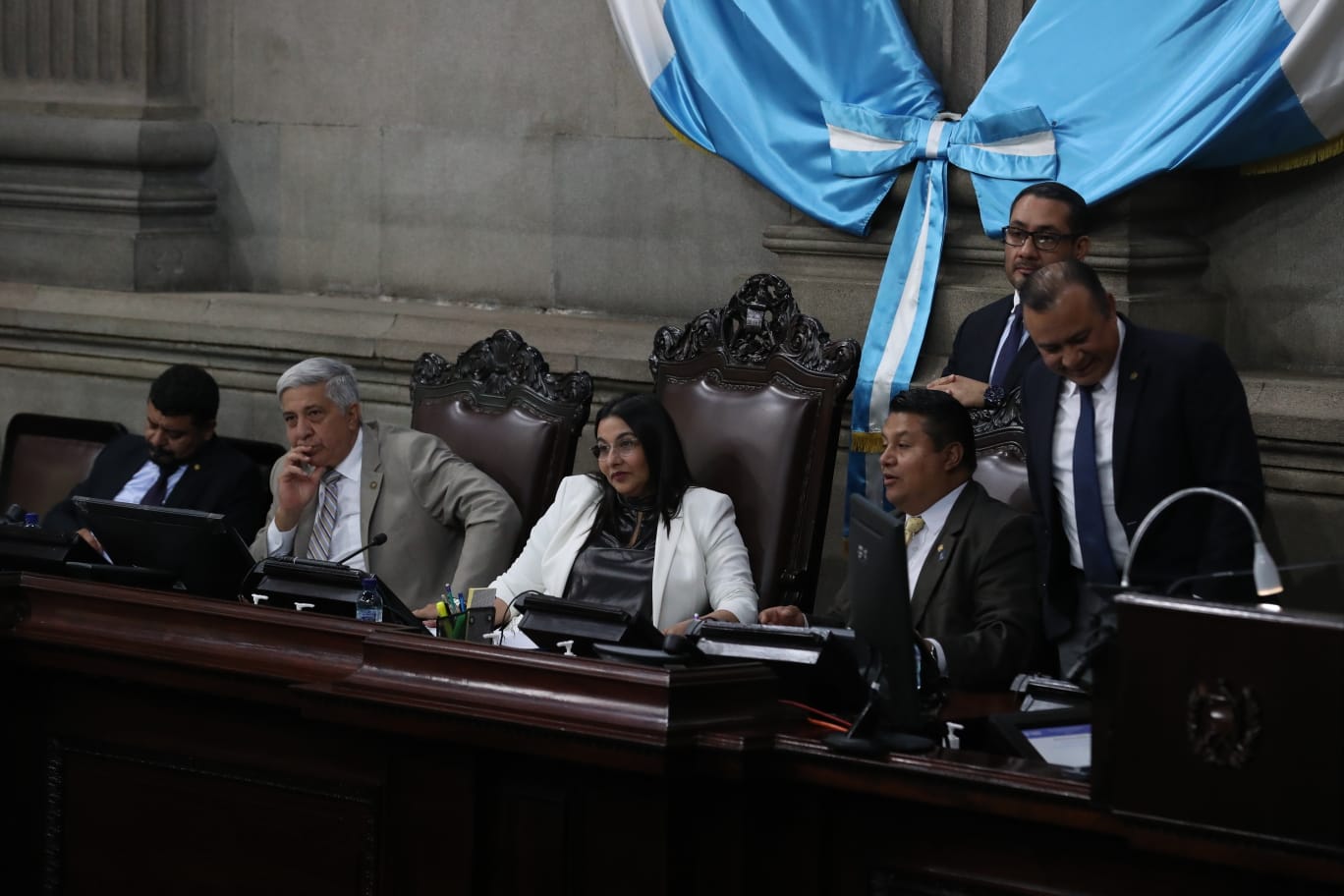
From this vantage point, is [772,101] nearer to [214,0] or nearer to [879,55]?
[879,55]

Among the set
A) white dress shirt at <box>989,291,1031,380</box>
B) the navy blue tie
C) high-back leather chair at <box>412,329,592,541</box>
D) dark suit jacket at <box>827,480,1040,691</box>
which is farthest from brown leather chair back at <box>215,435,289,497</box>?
the navy blue tie

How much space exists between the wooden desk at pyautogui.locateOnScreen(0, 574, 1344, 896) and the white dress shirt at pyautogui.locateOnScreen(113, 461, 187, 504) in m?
1.41

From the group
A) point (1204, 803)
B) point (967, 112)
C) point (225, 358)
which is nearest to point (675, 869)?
point (1204, 803)

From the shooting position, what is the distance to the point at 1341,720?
223cm

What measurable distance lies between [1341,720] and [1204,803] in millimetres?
206

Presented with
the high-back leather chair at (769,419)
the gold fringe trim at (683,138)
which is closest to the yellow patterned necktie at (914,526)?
the high-back leather chair at (769,419)

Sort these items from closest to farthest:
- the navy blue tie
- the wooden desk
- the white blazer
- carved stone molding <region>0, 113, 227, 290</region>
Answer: the wooden desk < the navy blue tie < the white blazer < carved stone molding <region>0, 113, 227, 290</region>

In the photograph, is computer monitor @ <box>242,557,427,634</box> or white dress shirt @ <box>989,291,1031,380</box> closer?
computer monitor @ <box>242,557,427,634</box>

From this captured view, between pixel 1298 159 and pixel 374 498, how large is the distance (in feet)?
7.47

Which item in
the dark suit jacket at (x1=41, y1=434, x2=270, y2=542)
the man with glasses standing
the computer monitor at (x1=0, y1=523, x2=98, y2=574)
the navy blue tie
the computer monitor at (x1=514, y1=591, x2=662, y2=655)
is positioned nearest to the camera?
the computer monitor at (x1=514, y1=591, x2=662, y2=655)

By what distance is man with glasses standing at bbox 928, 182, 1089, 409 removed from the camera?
390 centimetres

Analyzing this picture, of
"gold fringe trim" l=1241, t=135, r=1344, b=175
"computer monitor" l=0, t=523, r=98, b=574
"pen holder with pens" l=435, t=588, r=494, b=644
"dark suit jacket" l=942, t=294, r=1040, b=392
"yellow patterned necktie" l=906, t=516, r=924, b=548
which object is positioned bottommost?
"pen holder with pens" l=435, t=588, r=494, b=644

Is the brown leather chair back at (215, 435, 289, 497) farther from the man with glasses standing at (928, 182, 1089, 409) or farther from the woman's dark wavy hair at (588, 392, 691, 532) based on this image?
the man with glasses standing at (928, 182, 1089, 409)

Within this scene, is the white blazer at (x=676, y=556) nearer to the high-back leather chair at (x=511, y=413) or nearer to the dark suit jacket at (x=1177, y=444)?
the high-back leather chair at (x=511, y=413)
